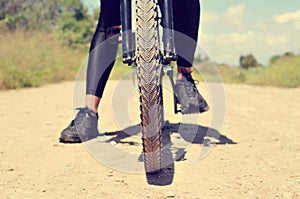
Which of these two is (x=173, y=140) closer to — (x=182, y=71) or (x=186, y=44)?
(x=182, y=71)

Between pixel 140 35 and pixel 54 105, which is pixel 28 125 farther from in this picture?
pixel 140 35

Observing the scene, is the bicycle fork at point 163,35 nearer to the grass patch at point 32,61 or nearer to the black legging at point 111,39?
the black legging at point 111,39

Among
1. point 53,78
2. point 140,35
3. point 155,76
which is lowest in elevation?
point 53,78

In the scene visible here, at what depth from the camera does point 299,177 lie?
215 cm

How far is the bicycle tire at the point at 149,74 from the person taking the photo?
1.91m

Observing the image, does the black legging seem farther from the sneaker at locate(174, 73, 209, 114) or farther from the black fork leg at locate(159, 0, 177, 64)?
the black fork leg at locate(159, 0, 177, 64)

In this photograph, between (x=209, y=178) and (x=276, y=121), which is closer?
(x=209, y=178)

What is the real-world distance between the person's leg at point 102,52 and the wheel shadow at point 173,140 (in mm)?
331

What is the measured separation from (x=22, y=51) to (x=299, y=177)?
7345 millimetres

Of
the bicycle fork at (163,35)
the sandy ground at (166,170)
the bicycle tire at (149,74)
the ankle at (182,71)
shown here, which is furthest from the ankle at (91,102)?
the bicycle tire at (149,74)

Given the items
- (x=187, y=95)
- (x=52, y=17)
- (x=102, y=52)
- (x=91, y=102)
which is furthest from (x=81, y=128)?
(x=52, y=17)

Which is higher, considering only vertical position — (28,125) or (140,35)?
(140,35)

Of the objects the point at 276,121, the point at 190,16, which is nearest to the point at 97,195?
the point at 190,16

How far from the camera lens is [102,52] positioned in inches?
114
